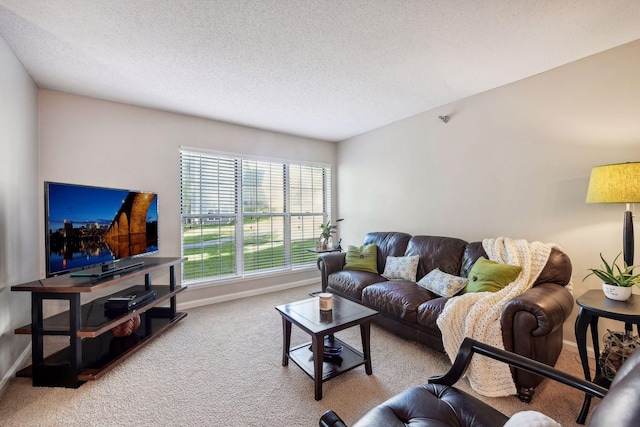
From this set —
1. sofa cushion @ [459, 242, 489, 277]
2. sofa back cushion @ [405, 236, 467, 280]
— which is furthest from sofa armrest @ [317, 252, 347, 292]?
sofa cushion @ [459, 242, 489, 277]

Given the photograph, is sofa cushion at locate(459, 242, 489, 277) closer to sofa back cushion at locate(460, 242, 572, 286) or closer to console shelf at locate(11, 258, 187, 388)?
sofa back cushion at locate(460, 242, 572, 286)

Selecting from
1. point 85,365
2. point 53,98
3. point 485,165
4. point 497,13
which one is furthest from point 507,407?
point 53,98

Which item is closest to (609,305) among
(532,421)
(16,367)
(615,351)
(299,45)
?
(615,351)

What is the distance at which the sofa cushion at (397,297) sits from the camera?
2.38m

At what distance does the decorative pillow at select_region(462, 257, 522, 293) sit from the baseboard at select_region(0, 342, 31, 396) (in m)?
3.61

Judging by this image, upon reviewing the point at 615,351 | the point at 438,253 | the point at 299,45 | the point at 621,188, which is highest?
the point at 299,45

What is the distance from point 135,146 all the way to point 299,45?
235 cm

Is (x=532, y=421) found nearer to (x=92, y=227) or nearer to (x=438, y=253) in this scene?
(x=438, y=253)

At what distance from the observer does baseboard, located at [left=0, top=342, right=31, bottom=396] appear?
1.88 metres

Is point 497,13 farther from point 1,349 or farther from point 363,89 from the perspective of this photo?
point 1,349

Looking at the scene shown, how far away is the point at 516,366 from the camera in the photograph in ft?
3.65

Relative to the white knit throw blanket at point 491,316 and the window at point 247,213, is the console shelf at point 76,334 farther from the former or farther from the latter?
the white knit throw blanket at point 491,316

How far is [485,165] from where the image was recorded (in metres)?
2.95

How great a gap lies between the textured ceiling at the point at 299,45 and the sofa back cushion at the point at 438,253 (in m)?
1.65
